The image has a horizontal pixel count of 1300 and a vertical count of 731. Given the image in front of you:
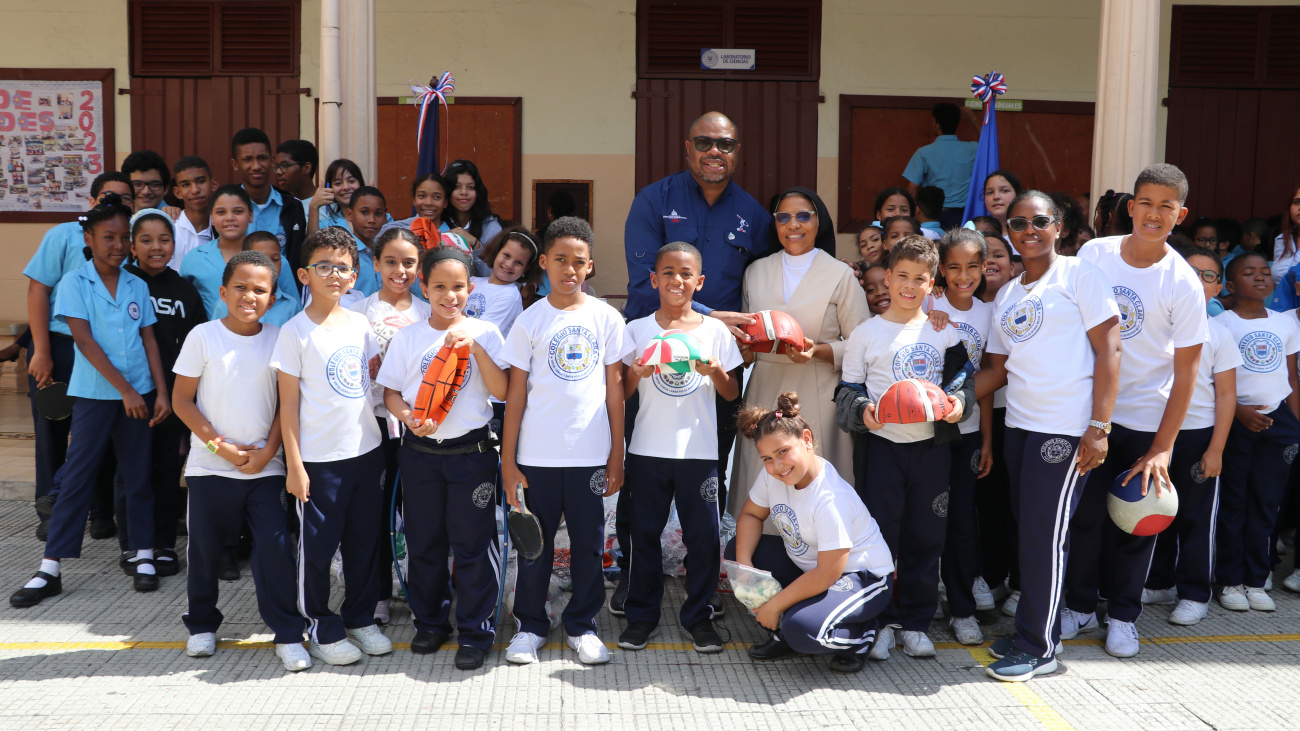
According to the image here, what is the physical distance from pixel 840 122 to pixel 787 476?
5173 mm

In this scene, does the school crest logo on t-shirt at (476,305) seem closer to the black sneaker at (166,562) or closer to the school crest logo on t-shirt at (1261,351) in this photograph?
the black sneaker at (166,562)

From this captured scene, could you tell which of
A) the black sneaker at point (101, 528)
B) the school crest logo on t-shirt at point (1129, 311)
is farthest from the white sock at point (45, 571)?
the school crest logo on t-shirt at point (1129, 311)

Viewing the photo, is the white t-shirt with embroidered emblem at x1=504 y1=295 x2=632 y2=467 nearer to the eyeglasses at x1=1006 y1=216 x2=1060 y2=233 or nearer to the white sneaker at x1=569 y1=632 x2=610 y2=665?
the white sneaker at x1=569 y1=632 x2=610 y2=665

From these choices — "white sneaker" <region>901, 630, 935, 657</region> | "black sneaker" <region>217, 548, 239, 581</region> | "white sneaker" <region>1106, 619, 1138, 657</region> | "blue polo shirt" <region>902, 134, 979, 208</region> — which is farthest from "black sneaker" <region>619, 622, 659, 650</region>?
"blue polo shirt" <region>902, 134, 979, 208</region>

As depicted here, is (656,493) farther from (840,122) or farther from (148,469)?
(840,122)

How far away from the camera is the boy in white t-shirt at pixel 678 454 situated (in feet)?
12.3

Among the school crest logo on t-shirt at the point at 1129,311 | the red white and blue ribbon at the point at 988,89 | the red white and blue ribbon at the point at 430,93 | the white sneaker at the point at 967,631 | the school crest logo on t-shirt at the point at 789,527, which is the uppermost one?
the red white and blue ribbon at the point at 988,89

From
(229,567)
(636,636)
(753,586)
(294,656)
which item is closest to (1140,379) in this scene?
(753,586)

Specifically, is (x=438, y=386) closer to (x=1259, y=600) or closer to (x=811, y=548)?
(x=811, y=548)

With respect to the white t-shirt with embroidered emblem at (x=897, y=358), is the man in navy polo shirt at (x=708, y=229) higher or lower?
higher

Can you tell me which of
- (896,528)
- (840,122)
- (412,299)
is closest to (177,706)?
(412,299)

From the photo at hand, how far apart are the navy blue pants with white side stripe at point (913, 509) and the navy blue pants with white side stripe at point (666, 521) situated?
635 mm

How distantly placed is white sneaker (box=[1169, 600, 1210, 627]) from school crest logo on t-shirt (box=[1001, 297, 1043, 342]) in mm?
1487

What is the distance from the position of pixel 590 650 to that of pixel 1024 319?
6.66 feet
